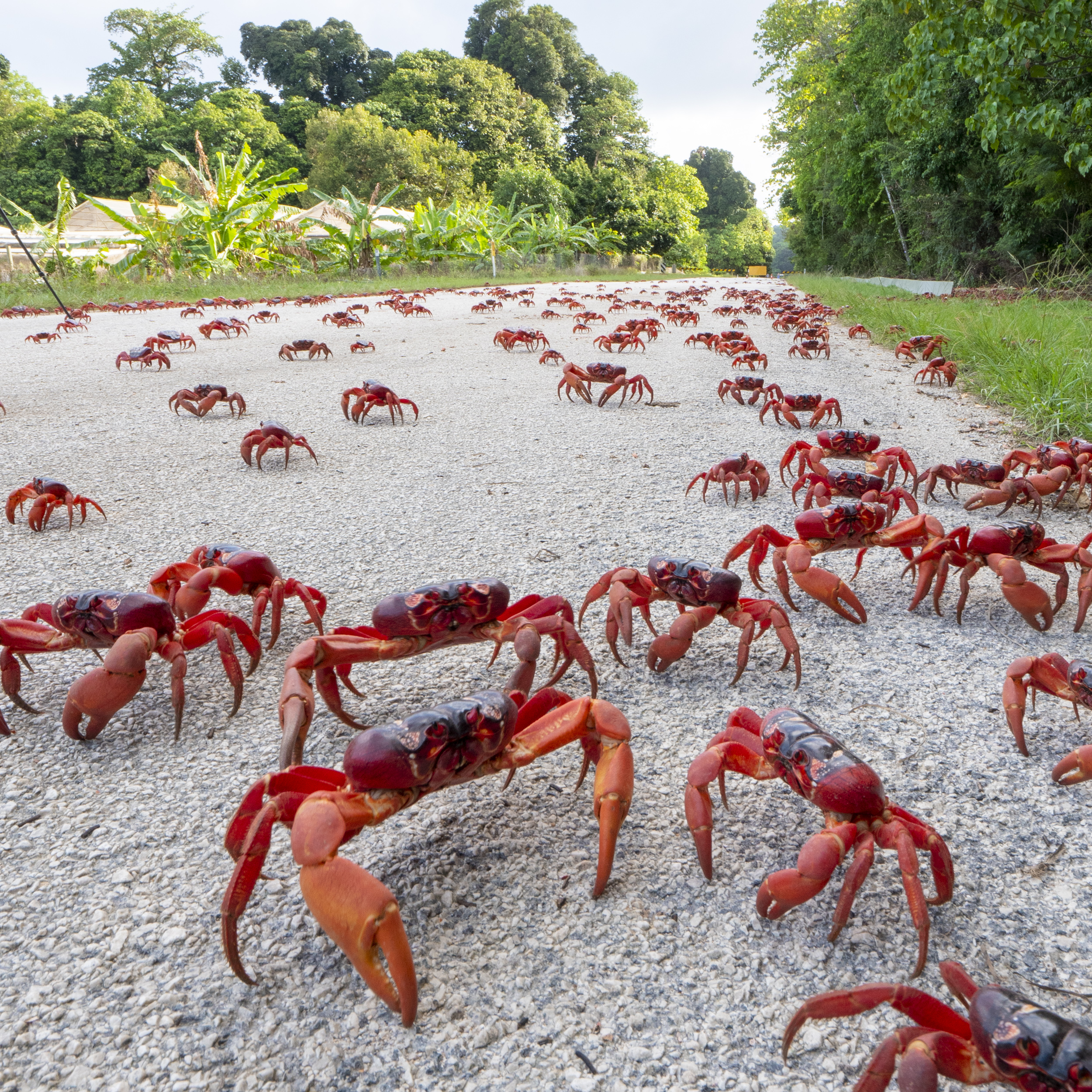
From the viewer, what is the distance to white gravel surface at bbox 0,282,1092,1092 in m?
1.35

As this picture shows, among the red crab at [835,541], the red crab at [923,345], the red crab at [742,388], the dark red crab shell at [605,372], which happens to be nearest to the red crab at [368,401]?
the dark red crab shell at [605,372]

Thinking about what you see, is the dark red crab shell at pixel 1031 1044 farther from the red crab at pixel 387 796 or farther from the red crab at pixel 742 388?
the red crab at pixel 742 388

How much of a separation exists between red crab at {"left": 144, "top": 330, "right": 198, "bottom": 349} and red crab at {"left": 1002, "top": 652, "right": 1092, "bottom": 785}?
10711 mm

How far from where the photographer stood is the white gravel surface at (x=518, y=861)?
1354 mm

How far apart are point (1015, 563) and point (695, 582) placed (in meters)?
1.29

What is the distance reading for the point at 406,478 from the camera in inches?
203

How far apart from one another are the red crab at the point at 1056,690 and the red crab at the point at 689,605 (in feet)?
2.03

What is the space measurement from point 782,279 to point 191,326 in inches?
1458

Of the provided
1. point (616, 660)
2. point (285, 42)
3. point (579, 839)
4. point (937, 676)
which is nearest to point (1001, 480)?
point (937, 676)

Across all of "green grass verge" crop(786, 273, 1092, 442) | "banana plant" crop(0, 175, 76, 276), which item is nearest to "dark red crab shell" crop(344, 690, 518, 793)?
"green grass verge" crop(786, 273, 1092, 442)

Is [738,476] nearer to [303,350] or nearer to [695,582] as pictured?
[695,582]

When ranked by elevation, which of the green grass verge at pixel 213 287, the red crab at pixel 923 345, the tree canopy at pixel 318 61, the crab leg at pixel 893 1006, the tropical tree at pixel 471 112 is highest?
the tree canopy at pixel 318 61

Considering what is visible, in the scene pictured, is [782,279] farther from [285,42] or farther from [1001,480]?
[285,42]

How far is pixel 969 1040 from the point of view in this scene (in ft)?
3.74
